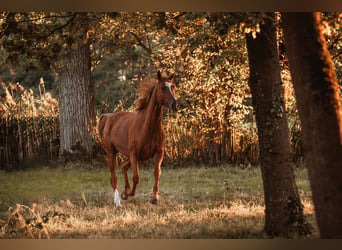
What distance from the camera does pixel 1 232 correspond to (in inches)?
165

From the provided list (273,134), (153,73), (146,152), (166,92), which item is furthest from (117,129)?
(273,134)

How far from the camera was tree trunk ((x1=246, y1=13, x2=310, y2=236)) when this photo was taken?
3514 millimetres

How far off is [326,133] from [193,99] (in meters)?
Result: 3.19

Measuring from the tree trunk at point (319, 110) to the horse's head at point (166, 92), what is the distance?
174cm

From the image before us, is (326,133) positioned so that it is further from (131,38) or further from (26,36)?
(131,38)

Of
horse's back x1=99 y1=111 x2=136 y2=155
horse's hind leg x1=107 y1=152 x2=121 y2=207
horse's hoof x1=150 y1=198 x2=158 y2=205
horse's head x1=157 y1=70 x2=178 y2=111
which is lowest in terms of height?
horse's hoof x1=150 y1=198 x2=158 y2=205

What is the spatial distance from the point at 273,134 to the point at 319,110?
47cm

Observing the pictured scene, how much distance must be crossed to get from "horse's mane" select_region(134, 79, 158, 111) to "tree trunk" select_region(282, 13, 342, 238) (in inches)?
83.0

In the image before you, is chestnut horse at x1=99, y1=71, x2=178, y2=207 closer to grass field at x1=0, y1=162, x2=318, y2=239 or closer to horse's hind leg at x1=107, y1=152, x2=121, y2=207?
horse's hind leg at x1=107, y1=152, x2=121, y2=207

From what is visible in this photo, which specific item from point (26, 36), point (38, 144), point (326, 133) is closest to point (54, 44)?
point (26, 36)

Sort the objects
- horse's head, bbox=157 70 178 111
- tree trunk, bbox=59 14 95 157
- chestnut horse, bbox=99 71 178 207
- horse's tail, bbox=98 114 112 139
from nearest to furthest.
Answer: horse's head, bbox=157 70 178 111 → chestnut horse, bbox=99 71 178 207 → tree trunk, bbox=59 14 95 157 → horse's tail, bbox=98 114 112 139

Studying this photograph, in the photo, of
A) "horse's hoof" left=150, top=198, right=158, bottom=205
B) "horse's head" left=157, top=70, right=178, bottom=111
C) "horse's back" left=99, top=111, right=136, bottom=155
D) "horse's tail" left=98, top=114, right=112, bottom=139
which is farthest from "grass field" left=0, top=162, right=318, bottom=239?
"horse's head" left=157, top=70, right=178, bottom=111

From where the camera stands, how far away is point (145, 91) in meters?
5.14

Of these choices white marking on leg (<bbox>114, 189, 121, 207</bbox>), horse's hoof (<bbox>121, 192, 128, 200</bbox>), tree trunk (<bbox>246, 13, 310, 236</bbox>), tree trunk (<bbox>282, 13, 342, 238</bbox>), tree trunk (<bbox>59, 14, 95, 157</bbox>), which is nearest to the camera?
tree trunk (<bbox>282, 13, 342, 238</bbox>)
